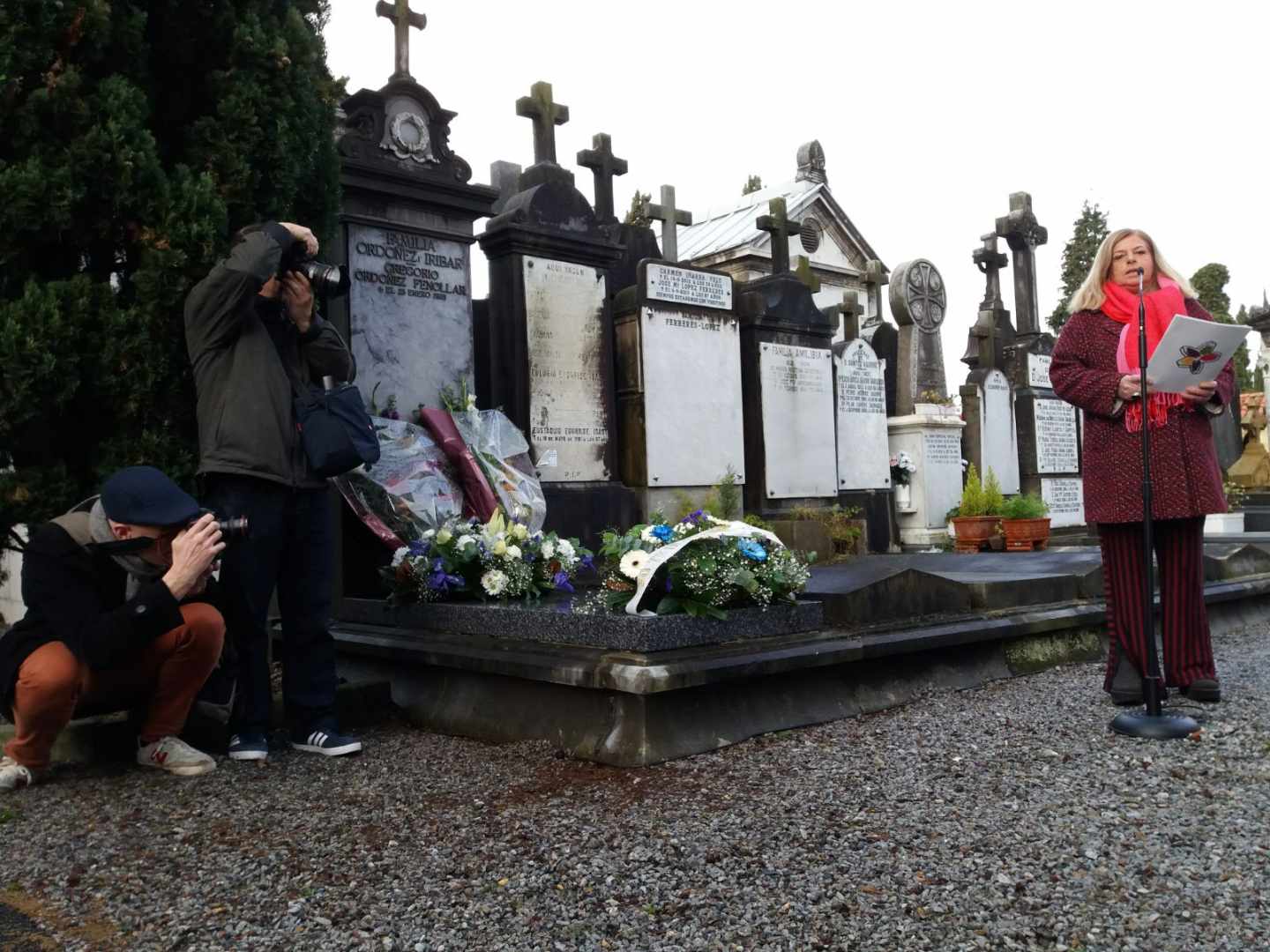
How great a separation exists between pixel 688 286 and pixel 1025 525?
11.4ft

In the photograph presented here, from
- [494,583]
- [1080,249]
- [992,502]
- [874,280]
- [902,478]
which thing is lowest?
[494,583]

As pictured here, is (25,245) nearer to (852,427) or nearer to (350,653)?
(350,653)

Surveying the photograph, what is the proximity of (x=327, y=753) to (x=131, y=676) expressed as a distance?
0.64 m

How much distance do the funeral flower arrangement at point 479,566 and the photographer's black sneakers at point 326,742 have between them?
0.87 meters

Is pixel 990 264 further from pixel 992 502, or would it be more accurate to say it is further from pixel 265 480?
pixel 265 480

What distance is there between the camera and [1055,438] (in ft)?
39.4

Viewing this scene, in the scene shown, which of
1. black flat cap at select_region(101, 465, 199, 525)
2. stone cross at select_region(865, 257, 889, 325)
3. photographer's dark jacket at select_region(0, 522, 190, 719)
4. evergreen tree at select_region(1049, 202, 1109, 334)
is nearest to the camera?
photographer's dark jacket at select_region(0, 522, 190, 719)

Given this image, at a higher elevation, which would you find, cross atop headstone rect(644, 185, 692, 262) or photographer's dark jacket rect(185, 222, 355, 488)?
cross atop headstone rect(644, 185, 692, 262)

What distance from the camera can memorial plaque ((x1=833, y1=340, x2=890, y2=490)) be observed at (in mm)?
9617

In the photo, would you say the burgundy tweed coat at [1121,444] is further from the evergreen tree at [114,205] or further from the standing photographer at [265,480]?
the evergreen tree at [114,205]

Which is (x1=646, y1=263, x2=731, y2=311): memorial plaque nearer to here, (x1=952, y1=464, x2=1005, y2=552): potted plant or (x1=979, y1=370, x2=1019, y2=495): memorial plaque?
(x1=952, y1=464, x2=1005, y2=552): potted plant

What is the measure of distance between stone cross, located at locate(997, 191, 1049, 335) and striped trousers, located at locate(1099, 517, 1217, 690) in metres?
9.17

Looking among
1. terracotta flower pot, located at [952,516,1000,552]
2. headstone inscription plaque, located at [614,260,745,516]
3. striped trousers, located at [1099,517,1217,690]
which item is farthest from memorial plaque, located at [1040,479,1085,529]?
striped trousers, located at [1099,517,1217,690]

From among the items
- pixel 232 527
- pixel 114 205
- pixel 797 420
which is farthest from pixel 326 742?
pixel 797 420
